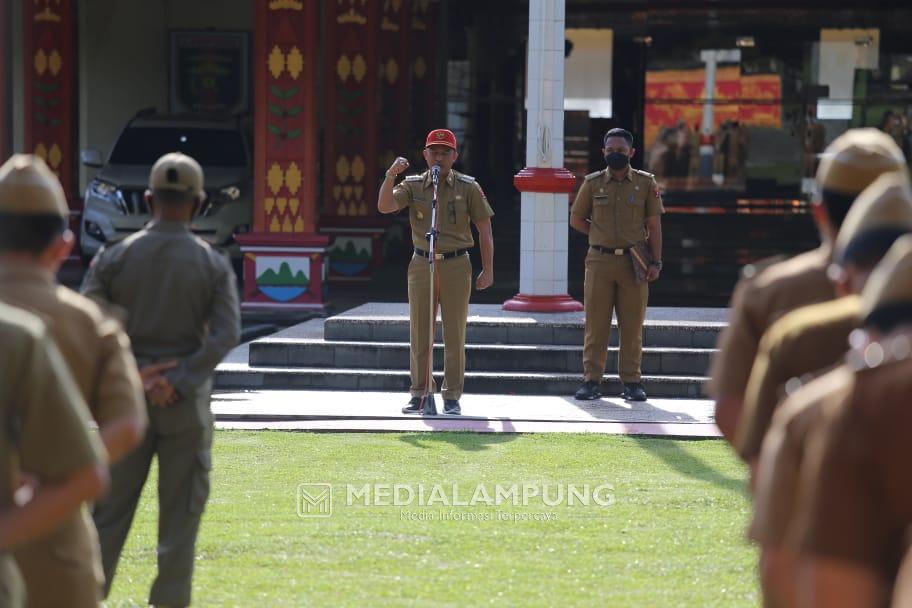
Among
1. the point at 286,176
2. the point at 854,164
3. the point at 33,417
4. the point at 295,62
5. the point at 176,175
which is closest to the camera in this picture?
the point at 33,417

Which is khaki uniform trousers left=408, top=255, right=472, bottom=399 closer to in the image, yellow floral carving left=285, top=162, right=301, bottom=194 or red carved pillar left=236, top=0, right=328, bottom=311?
red carved pillar left=236, top=0, right=328, bottom=311

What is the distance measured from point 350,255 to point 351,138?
1.63 meters

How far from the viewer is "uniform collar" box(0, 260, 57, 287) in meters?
4.14

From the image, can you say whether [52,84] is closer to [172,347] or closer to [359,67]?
[359,67]

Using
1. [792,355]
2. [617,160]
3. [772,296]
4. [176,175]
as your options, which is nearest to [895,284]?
[792,355]

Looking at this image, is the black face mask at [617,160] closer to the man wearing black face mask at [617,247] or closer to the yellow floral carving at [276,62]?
the man wearing black face mask at [617,247]

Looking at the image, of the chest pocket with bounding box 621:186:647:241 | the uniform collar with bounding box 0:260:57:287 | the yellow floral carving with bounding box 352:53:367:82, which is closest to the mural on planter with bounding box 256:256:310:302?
the yellow floral carving with bounding box 352:53:367:82

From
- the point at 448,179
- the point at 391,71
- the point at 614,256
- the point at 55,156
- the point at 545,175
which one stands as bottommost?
the point at 614,256

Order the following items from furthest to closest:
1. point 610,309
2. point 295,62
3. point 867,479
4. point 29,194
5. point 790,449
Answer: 1. point 295,62
2. point 610,309
3. point 29,194
4. point 790,449
5. point 867,479

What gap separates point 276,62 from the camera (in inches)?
709

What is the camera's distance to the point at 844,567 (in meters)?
2.87

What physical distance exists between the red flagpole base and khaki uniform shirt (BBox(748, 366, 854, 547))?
11.3m

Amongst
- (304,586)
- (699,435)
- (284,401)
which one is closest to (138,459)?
(304,586)

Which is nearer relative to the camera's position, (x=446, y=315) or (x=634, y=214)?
(x=446, y=315)
